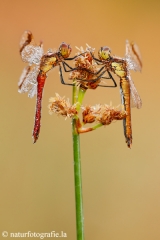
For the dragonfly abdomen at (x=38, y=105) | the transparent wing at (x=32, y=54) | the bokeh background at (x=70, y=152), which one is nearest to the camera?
the dragonfly abdomen at (x=38, y=105)

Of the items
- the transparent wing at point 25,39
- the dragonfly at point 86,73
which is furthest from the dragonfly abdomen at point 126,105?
the transparent wing at point 25,39

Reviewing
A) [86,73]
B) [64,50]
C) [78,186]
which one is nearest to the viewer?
[78,186]

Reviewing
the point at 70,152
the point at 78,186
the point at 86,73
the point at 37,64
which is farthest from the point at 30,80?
the point at 70,152

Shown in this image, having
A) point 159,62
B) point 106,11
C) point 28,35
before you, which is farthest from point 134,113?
point 28,35

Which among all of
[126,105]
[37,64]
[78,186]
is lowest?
[78,186]

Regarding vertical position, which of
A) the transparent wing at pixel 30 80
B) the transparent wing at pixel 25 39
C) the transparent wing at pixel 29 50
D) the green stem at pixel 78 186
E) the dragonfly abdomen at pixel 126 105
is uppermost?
the transparent wing at pixel 25 39

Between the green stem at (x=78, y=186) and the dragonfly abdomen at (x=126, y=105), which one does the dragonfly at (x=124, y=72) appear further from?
the green stem at (x=78, y=186)

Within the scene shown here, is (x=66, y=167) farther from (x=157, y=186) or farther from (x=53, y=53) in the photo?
(x=53, y=53)

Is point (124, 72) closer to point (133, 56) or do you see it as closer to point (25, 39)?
point (133, 56)
